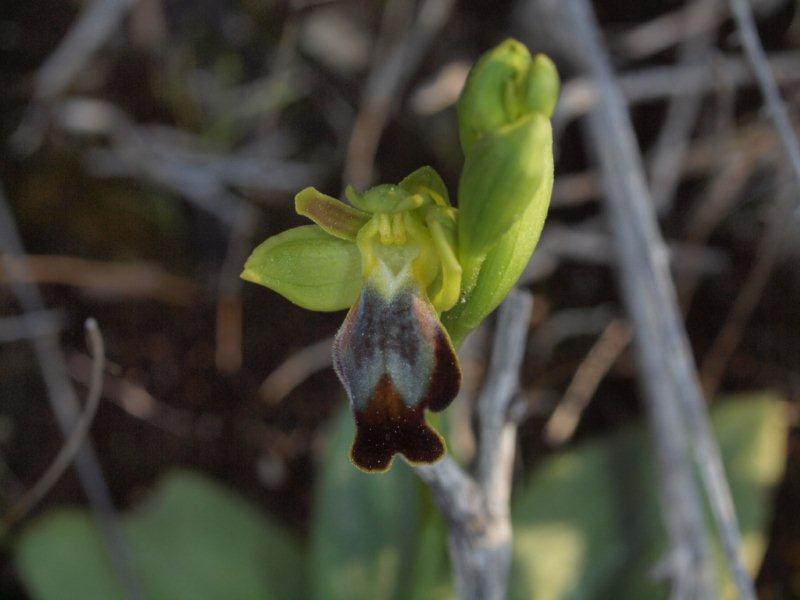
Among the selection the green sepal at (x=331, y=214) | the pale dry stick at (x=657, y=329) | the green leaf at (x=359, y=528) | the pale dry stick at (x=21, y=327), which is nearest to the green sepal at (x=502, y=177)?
the green sepal at (x=331, y=214)

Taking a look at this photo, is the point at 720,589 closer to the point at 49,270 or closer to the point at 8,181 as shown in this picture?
the point at 49,270

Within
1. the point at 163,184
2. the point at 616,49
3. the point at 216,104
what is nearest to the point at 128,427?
the point at 163,184

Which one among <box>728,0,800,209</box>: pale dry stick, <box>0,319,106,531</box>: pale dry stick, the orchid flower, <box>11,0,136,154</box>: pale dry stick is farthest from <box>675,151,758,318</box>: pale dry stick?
<box>11,0,136,154</box>: pale dry stick

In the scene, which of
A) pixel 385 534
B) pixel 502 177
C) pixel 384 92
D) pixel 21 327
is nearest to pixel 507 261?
pixel 502 177

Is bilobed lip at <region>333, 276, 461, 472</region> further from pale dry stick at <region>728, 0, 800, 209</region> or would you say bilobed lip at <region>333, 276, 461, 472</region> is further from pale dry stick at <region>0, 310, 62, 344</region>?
pale dry stick at <region>0, 310, 62, 344</region>

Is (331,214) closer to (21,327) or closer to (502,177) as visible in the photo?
(502,177)

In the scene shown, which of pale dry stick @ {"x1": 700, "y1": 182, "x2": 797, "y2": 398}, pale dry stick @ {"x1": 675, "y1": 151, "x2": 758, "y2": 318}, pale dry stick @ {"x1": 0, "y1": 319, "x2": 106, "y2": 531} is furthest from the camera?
pale dry stick @ {"x1": 675, "y1": 151, "x2": 758, "y2": 318}
